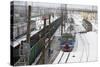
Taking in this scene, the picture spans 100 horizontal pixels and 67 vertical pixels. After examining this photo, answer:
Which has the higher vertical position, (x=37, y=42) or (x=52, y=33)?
(x=52, y=33)

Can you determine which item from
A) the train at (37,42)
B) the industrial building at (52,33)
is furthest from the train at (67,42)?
the train at (37,42)

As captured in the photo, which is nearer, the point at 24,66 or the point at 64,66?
the point at 24,66

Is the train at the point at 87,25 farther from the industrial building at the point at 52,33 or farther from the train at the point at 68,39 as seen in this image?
the train at the point at 68,39

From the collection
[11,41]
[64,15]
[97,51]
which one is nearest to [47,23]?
[64,15]

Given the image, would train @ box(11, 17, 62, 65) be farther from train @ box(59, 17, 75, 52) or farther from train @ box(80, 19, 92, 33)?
train @ box(80, 19, 92, 33)

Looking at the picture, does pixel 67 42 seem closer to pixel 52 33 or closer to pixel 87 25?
pixel 52 33

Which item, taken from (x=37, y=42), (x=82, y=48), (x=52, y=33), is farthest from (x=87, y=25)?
(x=37, y=42)

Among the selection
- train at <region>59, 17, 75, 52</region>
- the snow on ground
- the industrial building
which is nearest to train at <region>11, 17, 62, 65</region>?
the industrial building

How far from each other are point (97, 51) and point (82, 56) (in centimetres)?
25

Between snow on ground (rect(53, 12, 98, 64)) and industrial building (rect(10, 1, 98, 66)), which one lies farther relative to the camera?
snow on ground (rect(53, 12, 98, 64))
